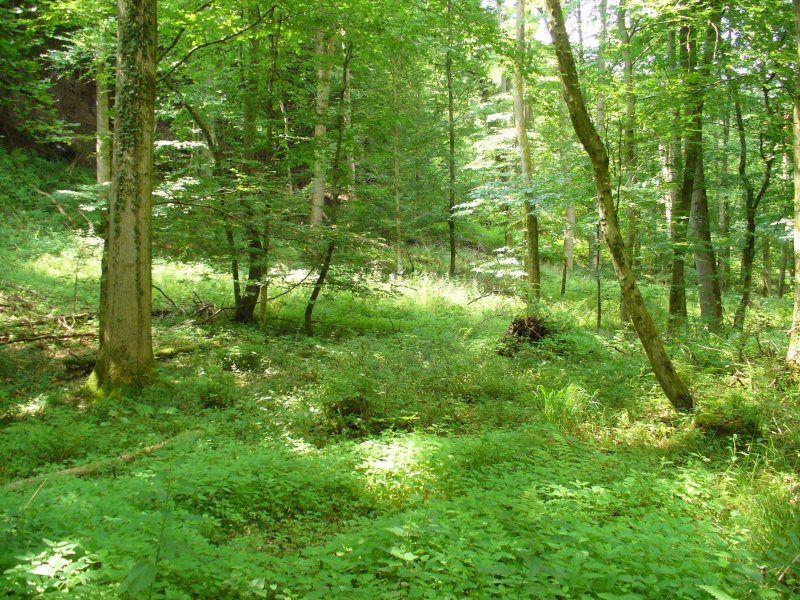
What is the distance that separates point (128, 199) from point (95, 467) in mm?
3673

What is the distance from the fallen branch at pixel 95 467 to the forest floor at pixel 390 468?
3cm

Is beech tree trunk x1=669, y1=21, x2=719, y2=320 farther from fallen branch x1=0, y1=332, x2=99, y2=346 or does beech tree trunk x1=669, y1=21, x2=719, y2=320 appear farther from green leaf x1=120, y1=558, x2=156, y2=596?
fallen branch x1=0, y1=332, x2=99, y2=346

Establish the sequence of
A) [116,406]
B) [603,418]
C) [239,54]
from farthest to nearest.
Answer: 1. [239,54]
2. [603,418]
3. [116,406]

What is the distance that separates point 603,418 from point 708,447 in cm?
123

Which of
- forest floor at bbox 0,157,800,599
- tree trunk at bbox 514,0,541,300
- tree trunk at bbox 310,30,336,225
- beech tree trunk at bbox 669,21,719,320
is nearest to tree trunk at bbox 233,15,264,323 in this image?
forest floor at bbox 0,157,800,599

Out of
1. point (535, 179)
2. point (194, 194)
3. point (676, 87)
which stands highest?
point (676, 87)

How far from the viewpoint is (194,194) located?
8.97m

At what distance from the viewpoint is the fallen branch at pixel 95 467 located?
12.2 ft

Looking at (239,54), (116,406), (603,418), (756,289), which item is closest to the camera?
(116,406)

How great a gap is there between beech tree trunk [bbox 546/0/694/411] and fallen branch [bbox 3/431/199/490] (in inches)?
217

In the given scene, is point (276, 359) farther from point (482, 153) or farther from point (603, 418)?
point (482, 153)

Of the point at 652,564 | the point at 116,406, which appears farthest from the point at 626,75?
the point at 116,406

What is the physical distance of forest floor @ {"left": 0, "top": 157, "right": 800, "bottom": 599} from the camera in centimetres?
249

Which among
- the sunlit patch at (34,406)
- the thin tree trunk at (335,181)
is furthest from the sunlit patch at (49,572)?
the thin tree trunk at (335,181)
